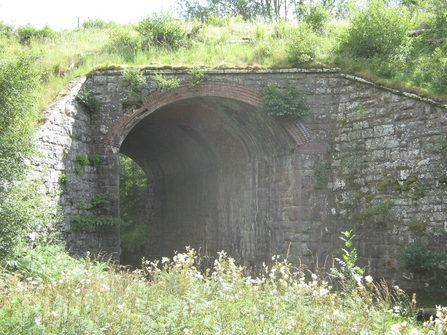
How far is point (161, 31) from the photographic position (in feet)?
52.5

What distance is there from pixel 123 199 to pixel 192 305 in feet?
72.6

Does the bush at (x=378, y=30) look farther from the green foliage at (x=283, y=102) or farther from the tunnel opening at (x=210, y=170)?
the tunnel opening at (x=210, y=170)

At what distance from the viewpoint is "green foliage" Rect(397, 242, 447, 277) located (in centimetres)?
1020

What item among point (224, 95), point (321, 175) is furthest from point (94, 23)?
point (321, 175)

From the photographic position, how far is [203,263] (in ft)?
57.5

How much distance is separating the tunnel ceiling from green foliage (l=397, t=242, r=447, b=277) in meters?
3.84

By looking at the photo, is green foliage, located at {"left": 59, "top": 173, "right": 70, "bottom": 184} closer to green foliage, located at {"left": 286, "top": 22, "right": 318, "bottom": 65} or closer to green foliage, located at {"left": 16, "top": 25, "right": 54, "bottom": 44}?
green foliage, located at {"left": 286, "top": 22, "right": 318, "bottom": 65}

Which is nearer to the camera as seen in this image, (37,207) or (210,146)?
(37,207)

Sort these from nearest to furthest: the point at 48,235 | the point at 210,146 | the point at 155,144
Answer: the point at 48,235
the point at 210,146
the point at 155,144

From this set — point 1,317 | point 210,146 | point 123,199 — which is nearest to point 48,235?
point 1,317

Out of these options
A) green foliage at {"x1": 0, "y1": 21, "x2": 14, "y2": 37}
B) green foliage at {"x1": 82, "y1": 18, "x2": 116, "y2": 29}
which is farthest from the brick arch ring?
green foliage at {"x1": 82, "y1": 18, "x2": 116, "y2": 29}

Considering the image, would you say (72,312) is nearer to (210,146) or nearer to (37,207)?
(37,207)

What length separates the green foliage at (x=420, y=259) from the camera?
1020 cm

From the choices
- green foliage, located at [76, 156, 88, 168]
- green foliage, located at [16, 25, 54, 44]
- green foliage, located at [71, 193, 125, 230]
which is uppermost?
green foliage, located at [16, 25, 54, 44]
